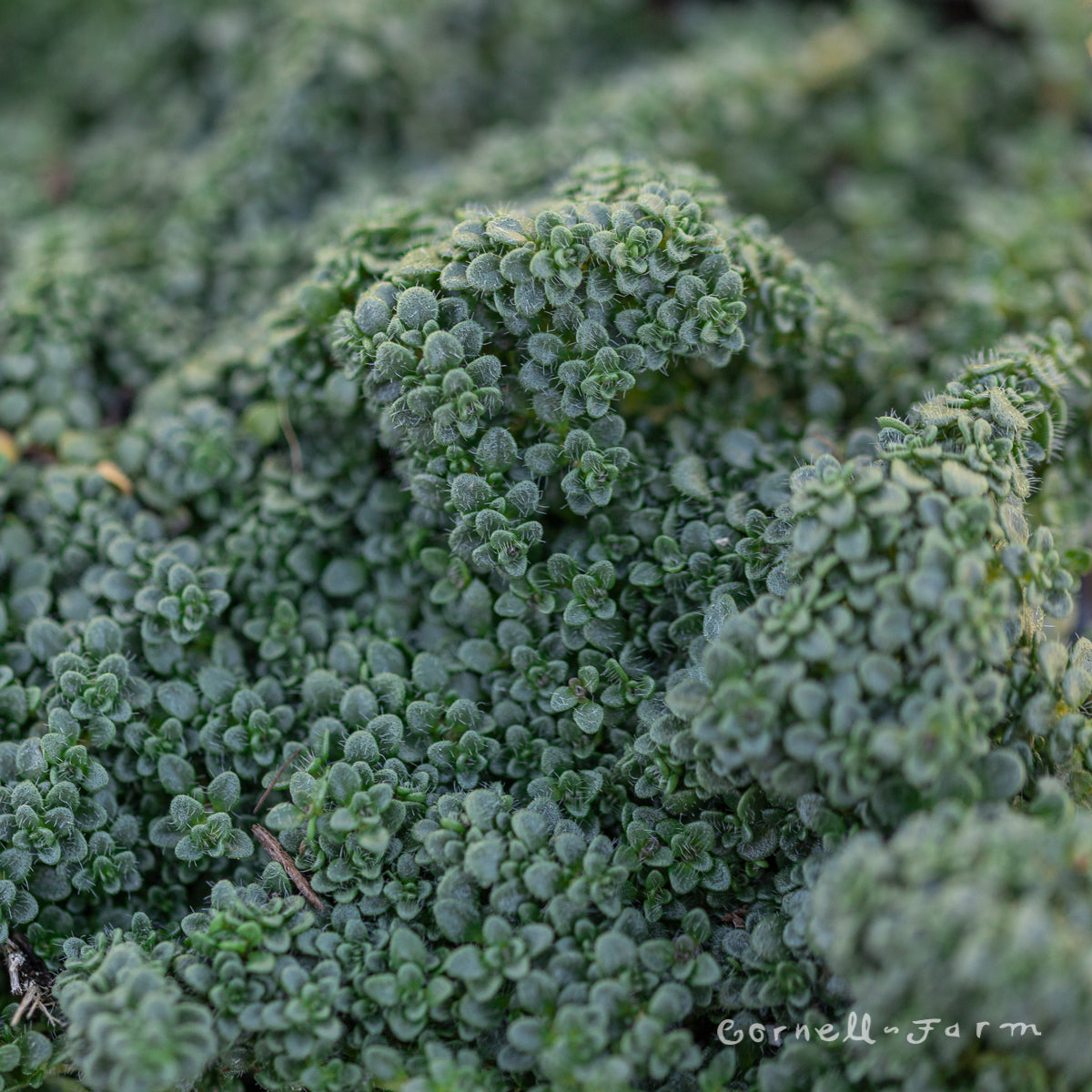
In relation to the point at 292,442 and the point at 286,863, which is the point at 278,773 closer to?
the point at 286,863

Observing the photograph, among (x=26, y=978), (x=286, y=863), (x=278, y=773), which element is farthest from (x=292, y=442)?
(x=26, y=978)

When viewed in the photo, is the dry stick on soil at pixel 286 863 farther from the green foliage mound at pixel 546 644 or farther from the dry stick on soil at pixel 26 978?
the dry stick on soil at pixel 26 978

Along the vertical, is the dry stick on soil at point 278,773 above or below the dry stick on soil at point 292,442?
below

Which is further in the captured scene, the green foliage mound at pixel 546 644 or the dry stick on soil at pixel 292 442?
the dry stick on soil at pixel 292 442

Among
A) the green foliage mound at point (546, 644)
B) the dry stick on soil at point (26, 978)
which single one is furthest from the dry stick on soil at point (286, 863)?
the dry stick on soil at point (26, 978)

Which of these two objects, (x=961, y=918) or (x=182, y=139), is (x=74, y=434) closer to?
(x=182, y=139)

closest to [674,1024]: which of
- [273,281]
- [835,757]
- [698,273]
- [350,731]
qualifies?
[835,757]
